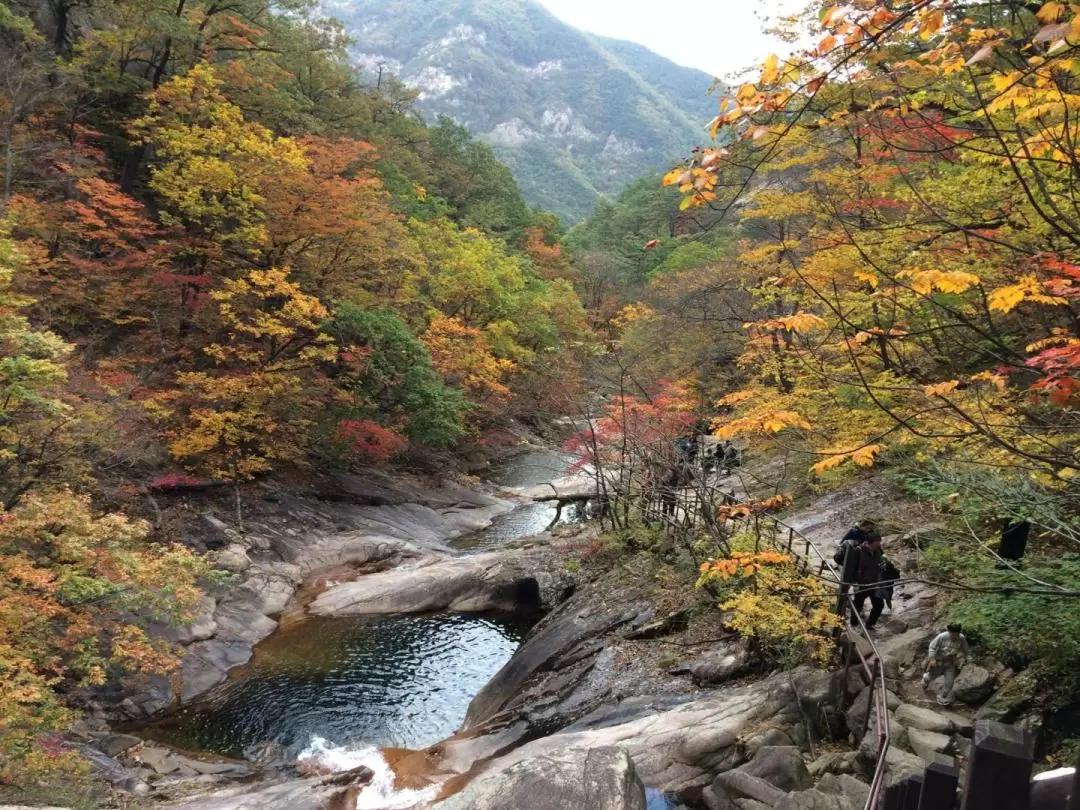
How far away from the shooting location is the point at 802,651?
8.59 m

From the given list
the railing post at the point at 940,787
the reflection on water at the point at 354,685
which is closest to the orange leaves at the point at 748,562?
the railing post at the point at 940,787

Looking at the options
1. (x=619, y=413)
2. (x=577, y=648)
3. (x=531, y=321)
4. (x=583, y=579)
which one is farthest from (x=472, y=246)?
(x=577, y=648)

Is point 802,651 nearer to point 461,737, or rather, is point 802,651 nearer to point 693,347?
point 461,737

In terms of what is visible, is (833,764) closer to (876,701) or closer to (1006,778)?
(876,701)

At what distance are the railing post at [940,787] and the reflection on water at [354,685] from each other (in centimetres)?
1104

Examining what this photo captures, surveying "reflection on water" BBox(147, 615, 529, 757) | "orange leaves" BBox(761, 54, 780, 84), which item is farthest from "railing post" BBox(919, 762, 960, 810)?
"reflection on water" BBox(147, 615, 529, 757)

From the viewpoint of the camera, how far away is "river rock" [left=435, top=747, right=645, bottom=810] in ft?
19.9

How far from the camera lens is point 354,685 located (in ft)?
44.3

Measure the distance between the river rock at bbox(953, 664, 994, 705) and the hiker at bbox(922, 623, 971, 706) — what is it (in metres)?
0.16

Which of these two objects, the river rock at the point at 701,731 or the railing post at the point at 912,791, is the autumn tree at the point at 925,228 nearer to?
the railing post at the point at 912,791

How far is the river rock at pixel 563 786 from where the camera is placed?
607cm

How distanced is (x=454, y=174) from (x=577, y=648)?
1737 inches

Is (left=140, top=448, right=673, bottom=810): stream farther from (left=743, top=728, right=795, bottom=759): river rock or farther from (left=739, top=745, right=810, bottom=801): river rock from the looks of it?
(left=739, top=745, right=810, bottom=801): river rock

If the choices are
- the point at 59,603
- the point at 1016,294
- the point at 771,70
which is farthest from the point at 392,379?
the point at 771,70
